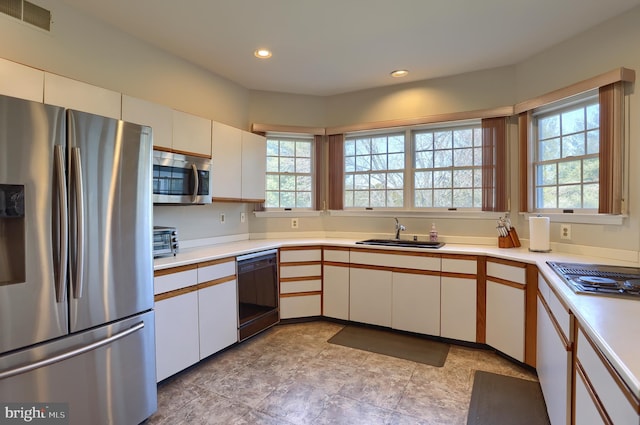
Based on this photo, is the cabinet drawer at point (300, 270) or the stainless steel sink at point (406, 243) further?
the cabinet drawer at point (300, 270)

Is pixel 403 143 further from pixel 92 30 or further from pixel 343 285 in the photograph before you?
pixel 92 30

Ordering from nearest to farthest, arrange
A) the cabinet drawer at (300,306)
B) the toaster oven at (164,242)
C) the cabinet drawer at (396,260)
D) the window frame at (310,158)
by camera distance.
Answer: the toaster oven at (164,242), the cabinet drawer at (396,260), the cabinet drawer at (300,306), the window frame at (310,158)

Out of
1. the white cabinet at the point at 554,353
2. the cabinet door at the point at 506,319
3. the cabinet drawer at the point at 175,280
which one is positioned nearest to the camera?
the white cabinet at the point at 554,353

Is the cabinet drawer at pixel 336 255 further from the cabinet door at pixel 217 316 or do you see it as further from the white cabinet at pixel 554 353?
the white cabinet at pixel 554 353

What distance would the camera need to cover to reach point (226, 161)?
3086 mm

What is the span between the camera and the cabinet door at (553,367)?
57.6 inches

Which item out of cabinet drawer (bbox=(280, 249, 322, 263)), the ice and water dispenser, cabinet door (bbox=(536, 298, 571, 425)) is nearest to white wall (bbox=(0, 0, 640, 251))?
cabinet drawer (bbox=(280, 249, 322, 263))

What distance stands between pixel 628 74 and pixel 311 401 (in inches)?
120

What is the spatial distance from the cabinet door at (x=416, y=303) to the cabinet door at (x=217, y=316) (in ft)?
4.86

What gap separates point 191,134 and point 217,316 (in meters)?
1.50

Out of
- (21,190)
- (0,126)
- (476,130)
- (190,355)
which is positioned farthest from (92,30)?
(476,130)

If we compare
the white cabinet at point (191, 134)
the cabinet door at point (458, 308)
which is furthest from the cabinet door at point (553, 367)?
the white cabinet at point (191, 134)

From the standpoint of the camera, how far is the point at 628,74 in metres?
2.23

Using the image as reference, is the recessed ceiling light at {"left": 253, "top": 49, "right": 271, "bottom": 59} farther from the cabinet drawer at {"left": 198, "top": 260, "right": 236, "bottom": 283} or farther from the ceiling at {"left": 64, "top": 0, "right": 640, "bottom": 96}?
the cabinet drawer at {"left": 198, "top": 260, "right": 236, "bottom": 283}
